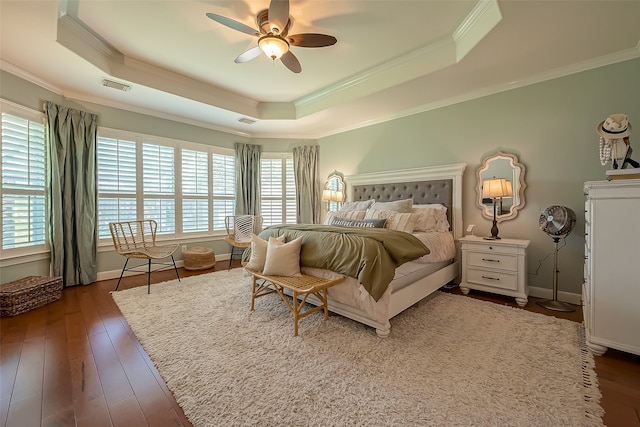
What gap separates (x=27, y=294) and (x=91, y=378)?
1829mm

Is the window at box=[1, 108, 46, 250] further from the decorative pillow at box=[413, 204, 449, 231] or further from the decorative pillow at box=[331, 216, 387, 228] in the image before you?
the decorative pillow at box=[413, 204, 449, 231]

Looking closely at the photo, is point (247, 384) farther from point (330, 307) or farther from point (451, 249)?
point (451, 249)

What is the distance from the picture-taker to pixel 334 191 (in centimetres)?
501

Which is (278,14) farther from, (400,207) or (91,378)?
(91,378)

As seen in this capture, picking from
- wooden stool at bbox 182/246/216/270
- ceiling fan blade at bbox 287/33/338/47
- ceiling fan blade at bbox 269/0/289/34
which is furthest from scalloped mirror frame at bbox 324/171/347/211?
ceiling fan blade at bbox 269/0/289/34

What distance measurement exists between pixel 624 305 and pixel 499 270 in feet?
3.80

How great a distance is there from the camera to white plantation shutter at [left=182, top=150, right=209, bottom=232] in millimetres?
4684

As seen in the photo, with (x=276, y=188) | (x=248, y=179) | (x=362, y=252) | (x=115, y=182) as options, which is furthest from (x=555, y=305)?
(x=115, y=182)

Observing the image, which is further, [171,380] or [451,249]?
[451,249]

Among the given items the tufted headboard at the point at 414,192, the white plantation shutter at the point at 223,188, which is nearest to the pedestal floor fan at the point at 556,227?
the tufted headboard at the point at 414,192

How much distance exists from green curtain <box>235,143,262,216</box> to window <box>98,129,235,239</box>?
0.51ft

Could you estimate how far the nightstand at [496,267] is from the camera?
280 centimetres

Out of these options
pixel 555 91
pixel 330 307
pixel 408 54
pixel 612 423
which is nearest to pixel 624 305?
pixel 612 423

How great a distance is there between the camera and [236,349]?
1.97m
